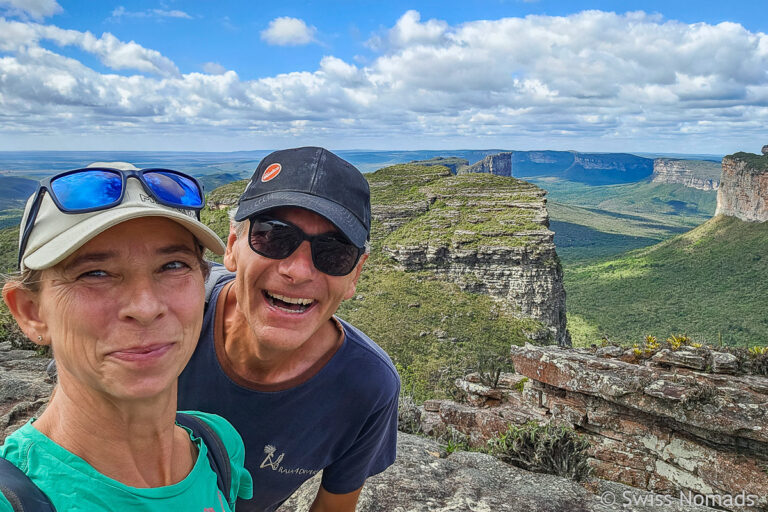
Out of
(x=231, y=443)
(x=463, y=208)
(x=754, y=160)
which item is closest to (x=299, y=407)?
(x=231, y=443)

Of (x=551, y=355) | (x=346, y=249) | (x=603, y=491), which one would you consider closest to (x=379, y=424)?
(x=346, y=249)

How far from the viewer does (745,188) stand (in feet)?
311

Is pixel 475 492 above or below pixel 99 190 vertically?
below

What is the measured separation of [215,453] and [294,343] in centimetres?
70

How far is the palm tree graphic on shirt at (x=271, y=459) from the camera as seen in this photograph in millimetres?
2713

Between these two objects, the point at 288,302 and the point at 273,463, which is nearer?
the point at 288,302

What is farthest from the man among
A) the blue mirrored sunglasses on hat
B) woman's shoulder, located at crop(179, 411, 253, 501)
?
the blue mirrored sunglasses on hat

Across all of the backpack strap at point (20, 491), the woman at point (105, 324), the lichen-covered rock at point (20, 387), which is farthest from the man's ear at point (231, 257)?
the lichen-covered rock at point (20, 387)

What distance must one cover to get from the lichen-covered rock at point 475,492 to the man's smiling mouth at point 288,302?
242 centimetres

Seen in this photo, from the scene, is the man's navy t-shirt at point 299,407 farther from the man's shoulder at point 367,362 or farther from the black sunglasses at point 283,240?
the black sunglasses at point 283,240

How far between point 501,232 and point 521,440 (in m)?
43.7

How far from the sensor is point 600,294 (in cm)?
8225

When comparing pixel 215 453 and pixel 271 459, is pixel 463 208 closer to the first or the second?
pixel 271 459

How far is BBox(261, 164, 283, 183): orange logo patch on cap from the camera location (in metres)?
2.64
